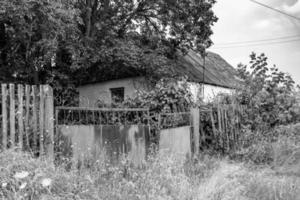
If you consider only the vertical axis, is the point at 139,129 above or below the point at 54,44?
below

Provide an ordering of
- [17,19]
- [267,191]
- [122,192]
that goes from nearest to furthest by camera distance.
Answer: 1. [122,192]
2. [267,191]
3. [17,19]

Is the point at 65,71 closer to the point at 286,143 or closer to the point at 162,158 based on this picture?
the point at 162,158

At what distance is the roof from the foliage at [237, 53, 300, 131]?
2.94 meters

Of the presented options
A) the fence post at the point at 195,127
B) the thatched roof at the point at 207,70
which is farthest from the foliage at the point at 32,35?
the thatched roof at the point at 207,70

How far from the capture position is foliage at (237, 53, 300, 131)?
298 inches

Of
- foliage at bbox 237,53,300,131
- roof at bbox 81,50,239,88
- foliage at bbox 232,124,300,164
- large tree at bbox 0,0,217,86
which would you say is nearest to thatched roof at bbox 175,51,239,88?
roof at bbox 81,50,239,88

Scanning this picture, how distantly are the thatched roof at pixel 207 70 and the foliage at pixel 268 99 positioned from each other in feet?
12.9

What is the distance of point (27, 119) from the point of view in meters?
4.18

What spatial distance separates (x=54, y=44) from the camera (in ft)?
28.9

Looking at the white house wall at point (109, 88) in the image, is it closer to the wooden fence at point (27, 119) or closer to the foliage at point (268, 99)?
the foliage at point (268, 99)

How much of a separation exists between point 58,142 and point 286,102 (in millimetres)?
6780

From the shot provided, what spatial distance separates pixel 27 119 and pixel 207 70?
13563mm

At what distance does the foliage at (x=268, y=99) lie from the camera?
758 centimetres

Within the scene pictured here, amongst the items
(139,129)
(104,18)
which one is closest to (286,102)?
(139,129)
